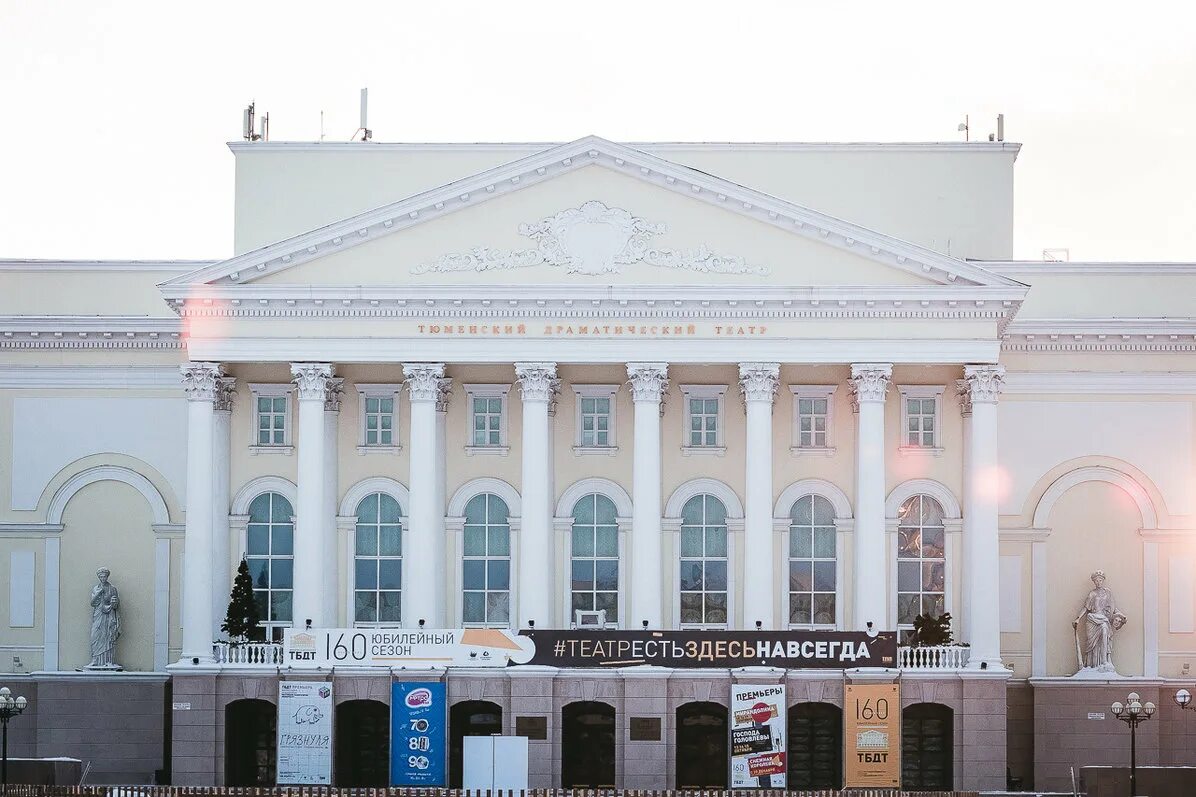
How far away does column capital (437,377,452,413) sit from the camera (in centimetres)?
4689

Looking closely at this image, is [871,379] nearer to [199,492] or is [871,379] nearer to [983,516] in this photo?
[983,516]

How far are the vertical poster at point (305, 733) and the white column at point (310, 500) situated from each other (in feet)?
6.16

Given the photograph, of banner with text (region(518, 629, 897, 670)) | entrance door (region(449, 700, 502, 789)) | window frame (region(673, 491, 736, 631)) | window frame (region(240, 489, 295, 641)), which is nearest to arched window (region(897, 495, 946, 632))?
banner with text (region(518, 629, 897, 670))

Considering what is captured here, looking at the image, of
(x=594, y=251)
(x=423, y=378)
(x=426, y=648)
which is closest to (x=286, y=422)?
(x=423, y=378)

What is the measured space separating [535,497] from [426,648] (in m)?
4.39

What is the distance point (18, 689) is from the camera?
4853 centimetres

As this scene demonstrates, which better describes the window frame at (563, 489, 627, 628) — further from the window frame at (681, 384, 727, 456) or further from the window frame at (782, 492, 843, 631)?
the window frame at (782, 492, 843, 631)

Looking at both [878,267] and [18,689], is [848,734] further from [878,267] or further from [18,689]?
[18,689]

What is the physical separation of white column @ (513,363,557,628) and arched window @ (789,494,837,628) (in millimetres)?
6206

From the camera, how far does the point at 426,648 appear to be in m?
44.4

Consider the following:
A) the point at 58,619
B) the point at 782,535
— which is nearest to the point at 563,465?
the point at 782,535

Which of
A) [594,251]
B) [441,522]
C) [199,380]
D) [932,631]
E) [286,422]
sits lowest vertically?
[932,631]

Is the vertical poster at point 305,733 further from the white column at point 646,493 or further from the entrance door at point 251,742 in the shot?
the white column at point 646,493

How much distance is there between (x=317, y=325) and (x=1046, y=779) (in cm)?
2076
